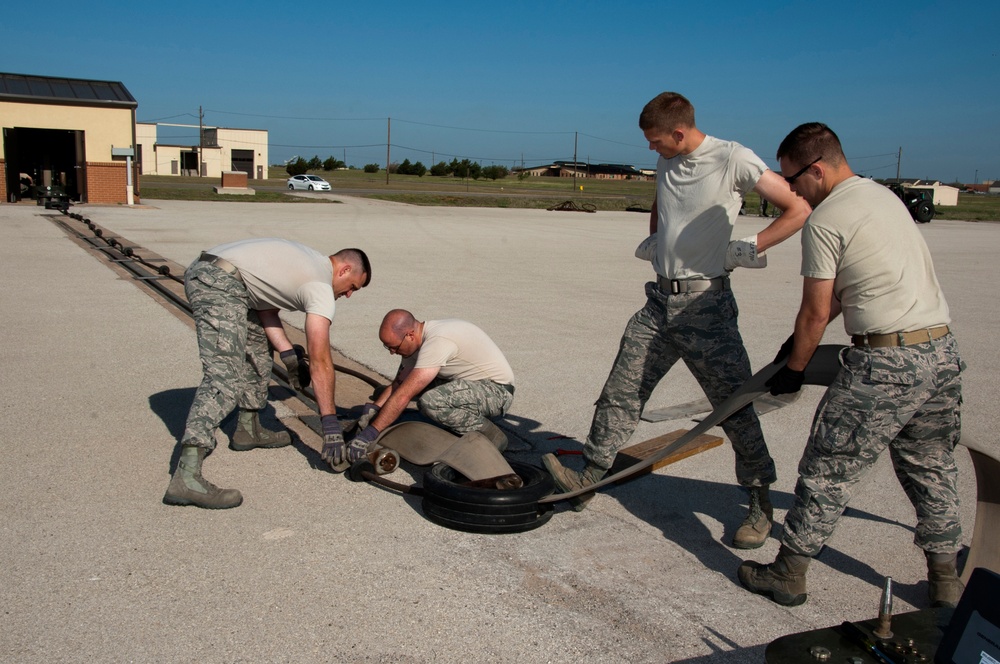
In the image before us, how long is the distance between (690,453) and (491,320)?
5245 millimetres

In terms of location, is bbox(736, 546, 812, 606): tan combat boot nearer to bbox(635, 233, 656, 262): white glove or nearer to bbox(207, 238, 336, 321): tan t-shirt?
bbox(635, 233, 656, 262): white glove

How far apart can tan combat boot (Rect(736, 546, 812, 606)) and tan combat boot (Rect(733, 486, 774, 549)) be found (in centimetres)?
52

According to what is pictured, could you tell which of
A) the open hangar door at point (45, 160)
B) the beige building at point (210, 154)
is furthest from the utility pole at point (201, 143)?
the open hangar door at point (45, 160)

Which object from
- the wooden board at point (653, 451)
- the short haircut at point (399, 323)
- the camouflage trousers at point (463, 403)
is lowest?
the wooden board at point (653, 451)

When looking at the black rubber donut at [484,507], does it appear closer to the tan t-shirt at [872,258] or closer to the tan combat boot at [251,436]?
the tan combat boot at [251,436]

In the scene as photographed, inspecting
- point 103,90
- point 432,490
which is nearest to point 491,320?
point 432,490

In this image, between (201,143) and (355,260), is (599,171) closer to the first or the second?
(201,143)

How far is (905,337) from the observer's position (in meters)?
3.32

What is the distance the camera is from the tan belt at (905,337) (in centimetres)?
332

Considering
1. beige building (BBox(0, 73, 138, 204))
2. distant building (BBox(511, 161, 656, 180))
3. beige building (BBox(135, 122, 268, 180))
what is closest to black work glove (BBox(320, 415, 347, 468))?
beige building (BBox(0, 73, 138, 204))

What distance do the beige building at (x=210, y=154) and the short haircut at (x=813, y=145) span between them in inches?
3282

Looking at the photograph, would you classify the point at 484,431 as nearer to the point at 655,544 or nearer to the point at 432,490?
the point at 432,490

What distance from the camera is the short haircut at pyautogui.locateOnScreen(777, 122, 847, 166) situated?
3.41 metres

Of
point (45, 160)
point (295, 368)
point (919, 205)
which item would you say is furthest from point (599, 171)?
point (295, 368)
